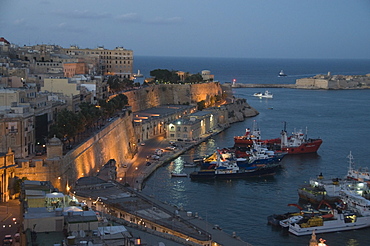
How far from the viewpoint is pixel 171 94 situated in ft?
139

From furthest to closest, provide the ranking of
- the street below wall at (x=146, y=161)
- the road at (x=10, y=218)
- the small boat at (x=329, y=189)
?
the street below wall at (x=146, y=161), the small boat at (x=329, y=189), the road at (x=10, y=218)

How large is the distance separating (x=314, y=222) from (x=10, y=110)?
9.00 meters

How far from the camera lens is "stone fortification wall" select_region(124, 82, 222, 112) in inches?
1464

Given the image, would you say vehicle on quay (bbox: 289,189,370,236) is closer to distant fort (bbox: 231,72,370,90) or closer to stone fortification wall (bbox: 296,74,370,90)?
distant fort (bbox: 231,72,370,90)

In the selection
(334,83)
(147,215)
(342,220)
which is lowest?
(342,220)

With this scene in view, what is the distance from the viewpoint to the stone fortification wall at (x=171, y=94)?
37197mm

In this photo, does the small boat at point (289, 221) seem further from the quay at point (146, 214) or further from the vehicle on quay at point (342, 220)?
the quay at point (146, 214)

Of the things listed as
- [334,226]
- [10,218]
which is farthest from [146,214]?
[334,226]

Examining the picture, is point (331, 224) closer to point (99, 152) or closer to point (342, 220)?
point (342, 220)

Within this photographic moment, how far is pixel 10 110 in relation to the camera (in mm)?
17531

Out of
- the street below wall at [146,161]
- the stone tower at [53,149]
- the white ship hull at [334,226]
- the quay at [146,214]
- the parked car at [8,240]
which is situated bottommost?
the white ship hull at [334,226]

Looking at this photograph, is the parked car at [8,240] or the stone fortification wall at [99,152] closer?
the parked car at [8,240]

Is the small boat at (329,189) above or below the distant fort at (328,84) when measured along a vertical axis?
below

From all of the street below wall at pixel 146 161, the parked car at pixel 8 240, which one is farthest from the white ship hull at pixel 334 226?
the parked car at pixel 8 240
